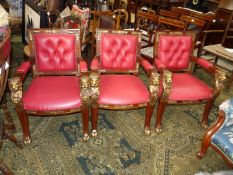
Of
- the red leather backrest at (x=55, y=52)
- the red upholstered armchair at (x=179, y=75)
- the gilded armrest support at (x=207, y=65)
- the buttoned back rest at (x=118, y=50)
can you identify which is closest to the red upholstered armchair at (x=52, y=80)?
the red leather backrest at (x=55, y=52)

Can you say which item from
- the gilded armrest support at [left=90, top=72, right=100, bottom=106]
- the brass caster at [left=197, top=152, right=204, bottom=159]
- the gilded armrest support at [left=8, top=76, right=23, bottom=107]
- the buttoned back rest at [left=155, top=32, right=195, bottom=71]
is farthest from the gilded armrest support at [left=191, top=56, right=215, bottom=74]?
the gilded armrest support at [left=8, top=76, right=23, bottom=107]

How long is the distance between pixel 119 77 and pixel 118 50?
31 cm

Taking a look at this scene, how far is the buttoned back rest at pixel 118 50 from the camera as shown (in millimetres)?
2666

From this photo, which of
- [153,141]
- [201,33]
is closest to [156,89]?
[153,141]

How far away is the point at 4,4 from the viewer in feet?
17.3

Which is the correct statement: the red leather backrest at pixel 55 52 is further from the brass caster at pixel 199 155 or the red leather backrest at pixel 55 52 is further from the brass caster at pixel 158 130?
the brass caster at pixel 199 155

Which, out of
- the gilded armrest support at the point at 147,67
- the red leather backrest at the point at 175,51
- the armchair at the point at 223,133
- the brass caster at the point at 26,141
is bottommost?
the brass caster at the point at 26,141

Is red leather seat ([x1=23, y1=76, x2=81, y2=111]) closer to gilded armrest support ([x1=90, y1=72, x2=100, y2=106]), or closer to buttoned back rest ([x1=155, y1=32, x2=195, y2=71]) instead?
gilded armrest support ([x1=90, y1=72, x2=100, y2=106])

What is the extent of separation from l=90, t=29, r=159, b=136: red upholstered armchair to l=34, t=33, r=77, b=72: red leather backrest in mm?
276

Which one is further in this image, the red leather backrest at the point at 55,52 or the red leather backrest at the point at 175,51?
the red leather backrest at the point at 175,51

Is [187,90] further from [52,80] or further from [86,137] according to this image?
[52,80]

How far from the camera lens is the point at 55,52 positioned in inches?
102

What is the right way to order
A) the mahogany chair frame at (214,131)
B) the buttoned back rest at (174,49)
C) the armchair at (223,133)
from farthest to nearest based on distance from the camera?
the buttoned back rest at (174,49) < the mahogany chair frame at (214,131) < the armchair at (223,133)

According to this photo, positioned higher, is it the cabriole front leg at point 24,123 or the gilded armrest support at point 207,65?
the gilded armrest support at point 207,65
